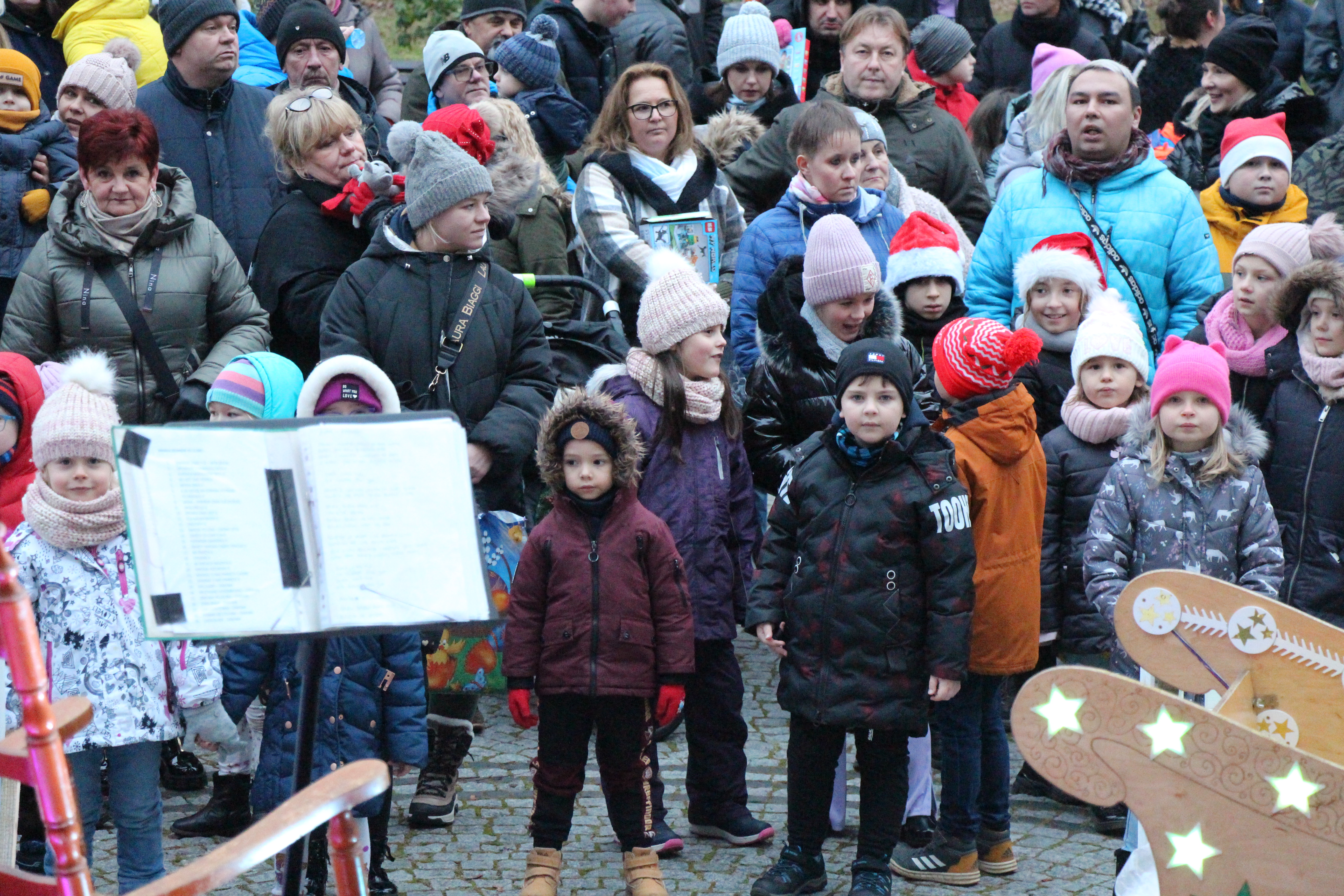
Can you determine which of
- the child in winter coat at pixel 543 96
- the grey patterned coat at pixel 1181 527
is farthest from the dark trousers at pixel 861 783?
the child in winter coat at pixel 543 96

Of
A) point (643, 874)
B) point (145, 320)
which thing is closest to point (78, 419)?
point (145, 320)

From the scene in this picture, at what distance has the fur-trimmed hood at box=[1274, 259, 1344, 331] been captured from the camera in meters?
5.43

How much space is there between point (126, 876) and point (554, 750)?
1.30 meters

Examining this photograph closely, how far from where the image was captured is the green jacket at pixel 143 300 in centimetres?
562

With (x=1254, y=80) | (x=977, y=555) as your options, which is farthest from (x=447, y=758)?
(x=1254, y=80)

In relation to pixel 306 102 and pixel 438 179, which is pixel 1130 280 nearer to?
pixel 438 179

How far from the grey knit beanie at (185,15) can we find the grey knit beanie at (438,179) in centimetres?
161

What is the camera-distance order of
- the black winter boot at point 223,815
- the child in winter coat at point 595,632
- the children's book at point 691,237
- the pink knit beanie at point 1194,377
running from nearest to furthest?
the child in winter coat at point 595,632, the pink knit beanie at point 1194,377, the black winter boot at point 223,815, the children's book at point 691,237

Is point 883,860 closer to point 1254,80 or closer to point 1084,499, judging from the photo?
point 1084,499

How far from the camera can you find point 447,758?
5.53 meters

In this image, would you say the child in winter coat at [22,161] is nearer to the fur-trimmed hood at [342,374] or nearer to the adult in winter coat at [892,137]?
the fur-trimmed hood at [342,374]

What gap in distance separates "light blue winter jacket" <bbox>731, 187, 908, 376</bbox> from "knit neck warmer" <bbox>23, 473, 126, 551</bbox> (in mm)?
2621

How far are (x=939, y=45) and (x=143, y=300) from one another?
4955mm

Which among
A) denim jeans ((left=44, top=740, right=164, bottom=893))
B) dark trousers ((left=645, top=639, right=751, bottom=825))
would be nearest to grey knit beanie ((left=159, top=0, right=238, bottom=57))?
denim jeans ((left=44, top=740, right=164, bottom=893))
